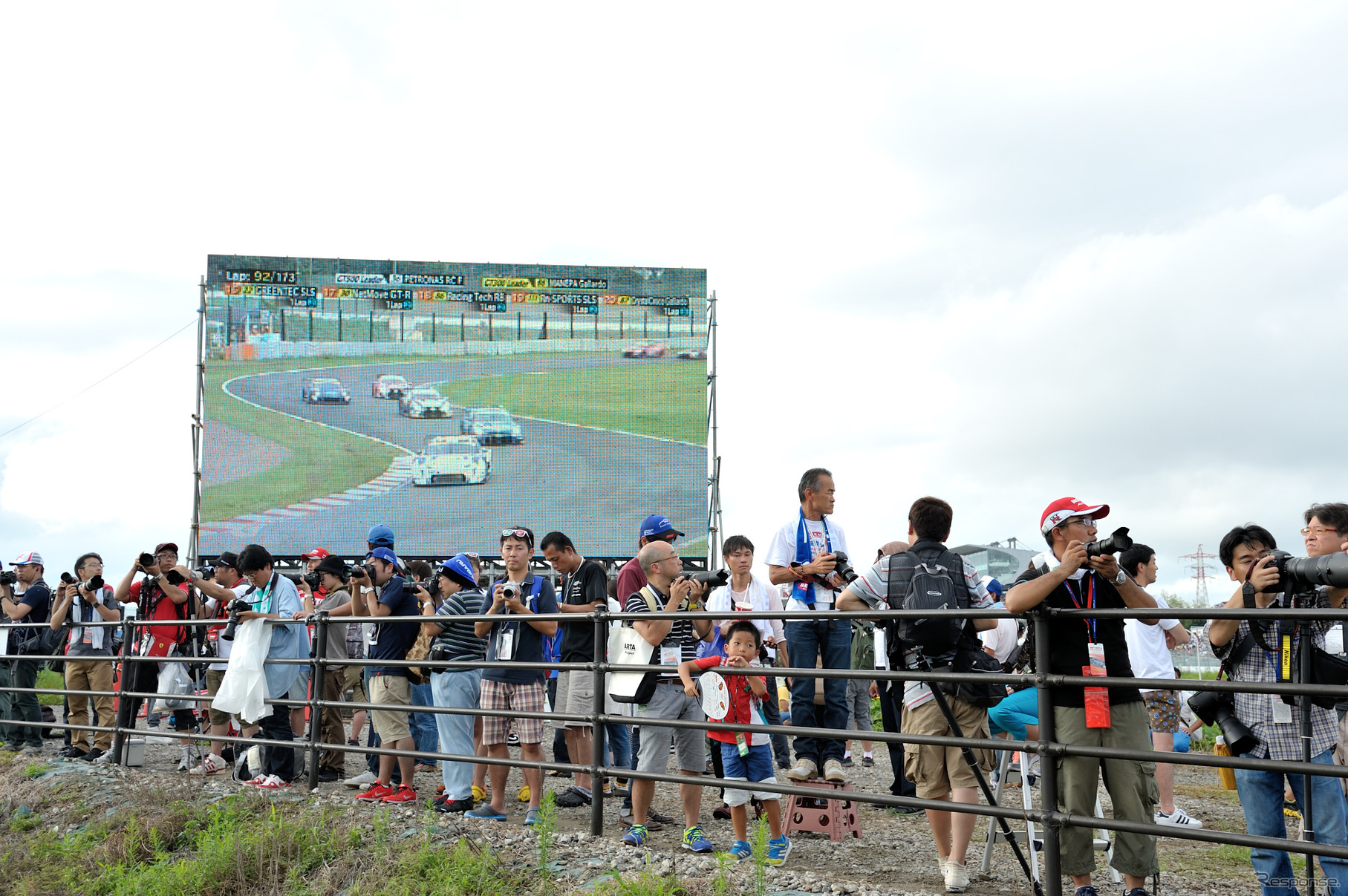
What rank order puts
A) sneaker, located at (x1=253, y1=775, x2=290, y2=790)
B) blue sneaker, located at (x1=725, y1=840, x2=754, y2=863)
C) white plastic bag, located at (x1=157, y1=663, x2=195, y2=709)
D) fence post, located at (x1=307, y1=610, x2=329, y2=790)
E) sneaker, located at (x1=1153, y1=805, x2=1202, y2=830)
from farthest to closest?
white plastic bag, located at (x1=157, y1=663, x2=195, y2=709), sneaker, located at (x1=253, y1=775, x2=290, y2=790), fence post, located at (x1=307, y1=610, x2=329, y2=790), sneaker, located at (x1=1153, y1=805, x2=1202, y2=830), blue sneaker, located at (x1=725, y1=840, x2=754, y2=863)

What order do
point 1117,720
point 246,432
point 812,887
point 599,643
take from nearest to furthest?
point 1117,720, point 812,887, point 599,643, point 246,432

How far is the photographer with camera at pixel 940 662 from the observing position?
5113 mm

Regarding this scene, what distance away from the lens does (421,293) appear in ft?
85.9

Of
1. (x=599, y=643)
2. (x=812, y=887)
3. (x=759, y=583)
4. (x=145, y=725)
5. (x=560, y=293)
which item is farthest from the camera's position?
(x=560, y=293)

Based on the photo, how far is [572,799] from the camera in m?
7.84

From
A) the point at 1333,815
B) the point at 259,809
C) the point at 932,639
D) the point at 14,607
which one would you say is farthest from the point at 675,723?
the point at 14,607

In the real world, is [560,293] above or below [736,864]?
above

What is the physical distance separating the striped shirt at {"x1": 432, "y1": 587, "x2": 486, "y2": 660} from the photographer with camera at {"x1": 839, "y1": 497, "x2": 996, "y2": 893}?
9.18ft

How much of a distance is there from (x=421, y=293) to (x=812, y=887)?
22919 millimetres

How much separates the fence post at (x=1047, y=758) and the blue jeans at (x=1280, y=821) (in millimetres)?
850

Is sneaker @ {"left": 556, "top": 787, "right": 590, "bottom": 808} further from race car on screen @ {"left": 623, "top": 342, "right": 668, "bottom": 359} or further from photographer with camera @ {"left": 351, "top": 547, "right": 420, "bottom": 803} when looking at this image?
race car on screen @ {"left": 623, "top": 342, "right": 668, "bottom": 359}

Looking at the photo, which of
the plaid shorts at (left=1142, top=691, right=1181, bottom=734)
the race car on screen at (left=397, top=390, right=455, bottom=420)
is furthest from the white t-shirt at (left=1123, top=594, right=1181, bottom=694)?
the race car on screen at (left=397, top=390, right=455, bottom=420)

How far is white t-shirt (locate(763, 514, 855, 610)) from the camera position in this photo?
289 inches

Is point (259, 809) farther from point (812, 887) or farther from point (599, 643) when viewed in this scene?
point (812, 887)
